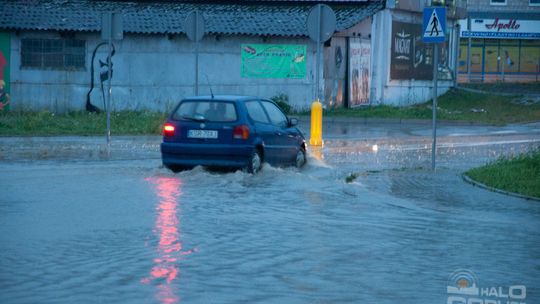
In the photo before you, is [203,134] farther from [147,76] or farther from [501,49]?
[501,49]

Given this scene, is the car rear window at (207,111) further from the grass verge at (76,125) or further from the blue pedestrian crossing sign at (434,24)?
the grass verge at (76,125)

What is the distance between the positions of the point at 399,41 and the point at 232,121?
25.8 metres

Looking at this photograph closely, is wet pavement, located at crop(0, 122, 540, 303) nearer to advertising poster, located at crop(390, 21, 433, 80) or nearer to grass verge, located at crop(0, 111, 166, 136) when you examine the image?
grass verge, located at crop(0, 111, 166, 136)

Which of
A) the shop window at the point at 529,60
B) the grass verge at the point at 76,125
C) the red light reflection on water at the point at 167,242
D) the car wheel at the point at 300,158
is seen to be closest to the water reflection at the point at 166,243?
the red light reflection on water at the point at 167,242

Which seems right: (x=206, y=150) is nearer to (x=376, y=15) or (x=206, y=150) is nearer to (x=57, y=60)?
(x=57, y=60)

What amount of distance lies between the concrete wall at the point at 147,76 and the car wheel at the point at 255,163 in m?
17.4

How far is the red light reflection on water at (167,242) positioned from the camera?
8407 mm

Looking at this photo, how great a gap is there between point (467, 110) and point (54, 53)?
16.4 meters

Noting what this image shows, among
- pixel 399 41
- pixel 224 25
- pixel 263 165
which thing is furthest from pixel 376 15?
pixel 263 165

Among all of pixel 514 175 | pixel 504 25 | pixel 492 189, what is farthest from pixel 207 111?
pixel 504 25

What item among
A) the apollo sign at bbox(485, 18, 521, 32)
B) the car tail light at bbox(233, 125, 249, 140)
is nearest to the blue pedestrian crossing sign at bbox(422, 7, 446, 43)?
the car tail light at bbox(233, 125, 249, 140)

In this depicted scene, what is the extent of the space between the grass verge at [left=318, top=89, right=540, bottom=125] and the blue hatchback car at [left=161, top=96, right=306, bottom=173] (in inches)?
720

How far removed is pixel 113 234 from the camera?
11148mm

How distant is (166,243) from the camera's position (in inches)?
417
